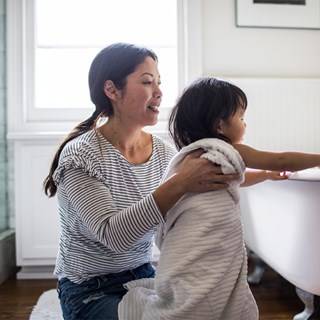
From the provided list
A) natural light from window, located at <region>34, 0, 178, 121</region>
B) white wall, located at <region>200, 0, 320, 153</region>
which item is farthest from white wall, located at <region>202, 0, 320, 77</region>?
natural light from window, located at <region>34, 0, 178, 121</region>

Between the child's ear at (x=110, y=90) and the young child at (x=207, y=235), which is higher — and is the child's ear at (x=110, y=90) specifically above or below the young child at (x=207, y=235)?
above

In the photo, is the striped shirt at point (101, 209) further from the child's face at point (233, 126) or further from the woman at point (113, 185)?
the child's face at point (233, 126)

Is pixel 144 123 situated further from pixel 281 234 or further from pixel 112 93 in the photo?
pixel 281 234

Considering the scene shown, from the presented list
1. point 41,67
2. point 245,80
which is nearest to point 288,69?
point 245,80

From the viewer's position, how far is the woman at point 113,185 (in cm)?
79

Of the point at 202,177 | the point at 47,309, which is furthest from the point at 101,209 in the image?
the point at 47,309

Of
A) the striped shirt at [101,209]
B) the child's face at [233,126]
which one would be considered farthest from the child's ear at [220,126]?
the striped shirt at [101,209]

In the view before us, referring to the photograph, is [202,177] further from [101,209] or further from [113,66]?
[113,66]

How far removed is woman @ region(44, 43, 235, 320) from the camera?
0.79 m

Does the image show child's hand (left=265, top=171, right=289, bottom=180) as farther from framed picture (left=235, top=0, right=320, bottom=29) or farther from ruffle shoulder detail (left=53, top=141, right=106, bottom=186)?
framed picture (left=235, top=0, right=320, bottom=29)

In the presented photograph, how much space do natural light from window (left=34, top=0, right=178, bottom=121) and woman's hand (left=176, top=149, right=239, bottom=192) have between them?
59.9 inches

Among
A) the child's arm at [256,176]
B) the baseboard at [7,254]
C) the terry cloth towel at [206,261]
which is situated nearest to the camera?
the terry cloth towel at [206,261]

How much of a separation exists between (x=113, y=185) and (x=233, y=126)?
0.30 m

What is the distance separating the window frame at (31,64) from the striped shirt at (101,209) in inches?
47.4
